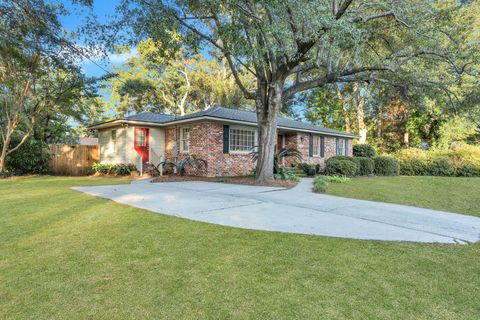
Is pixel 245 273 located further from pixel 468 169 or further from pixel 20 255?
pixel 468 169

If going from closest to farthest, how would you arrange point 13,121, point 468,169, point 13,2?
1. point 13,2
2. point 13,121
3. point 468,169

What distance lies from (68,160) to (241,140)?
984 centimetres

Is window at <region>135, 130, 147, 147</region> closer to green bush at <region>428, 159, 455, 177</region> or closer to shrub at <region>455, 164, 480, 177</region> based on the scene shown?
green bush at <region>428, 159, 455, 177</region>

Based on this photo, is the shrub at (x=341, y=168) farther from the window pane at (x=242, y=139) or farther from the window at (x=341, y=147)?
the window at (x=341, y=147)

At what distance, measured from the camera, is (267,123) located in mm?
10680

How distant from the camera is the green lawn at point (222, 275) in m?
2.17

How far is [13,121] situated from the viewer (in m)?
13.7

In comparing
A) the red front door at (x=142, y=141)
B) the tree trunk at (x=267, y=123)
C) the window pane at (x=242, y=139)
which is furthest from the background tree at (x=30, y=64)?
the window pane at (x=242, y=139)

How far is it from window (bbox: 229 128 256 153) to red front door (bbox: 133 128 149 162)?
4609 mm

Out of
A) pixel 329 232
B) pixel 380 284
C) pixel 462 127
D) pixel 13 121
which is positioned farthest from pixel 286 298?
pixel 462 127

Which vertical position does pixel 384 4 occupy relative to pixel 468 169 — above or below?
above

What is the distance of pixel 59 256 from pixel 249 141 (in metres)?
12.2

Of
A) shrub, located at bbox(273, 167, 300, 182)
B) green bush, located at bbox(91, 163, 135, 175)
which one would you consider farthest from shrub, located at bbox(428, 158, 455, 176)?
green bush, located at bbox(91, 163, 135, 175)

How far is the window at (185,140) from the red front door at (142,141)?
6.48 ft
